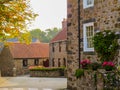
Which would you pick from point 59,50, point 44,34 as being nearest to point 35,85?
point 59,50

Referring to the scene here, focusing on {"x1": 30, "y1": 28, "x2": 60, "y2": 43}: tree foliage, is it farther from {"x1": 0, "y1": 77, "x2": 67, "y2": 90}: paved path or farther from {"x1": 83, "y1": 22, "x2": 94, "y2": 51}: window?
{"x1": 83, "y1": 22, "x2": 94, "y2": 51}: window

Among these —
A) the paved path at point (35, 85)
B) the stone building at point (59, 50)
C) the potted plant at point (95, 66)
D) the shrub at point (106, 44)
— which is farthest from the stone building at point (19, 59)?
the shrub at point (106, 44)

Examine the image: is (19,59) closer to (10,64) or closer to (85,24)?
(10,64)

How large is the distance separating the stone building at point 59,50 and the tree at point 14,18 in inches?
955

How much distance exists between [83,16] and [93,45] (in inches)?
120

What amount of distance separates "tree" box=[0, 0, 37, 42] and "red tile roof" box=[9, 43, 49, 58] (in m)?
29.8

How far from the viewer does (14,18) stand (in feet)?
72.2

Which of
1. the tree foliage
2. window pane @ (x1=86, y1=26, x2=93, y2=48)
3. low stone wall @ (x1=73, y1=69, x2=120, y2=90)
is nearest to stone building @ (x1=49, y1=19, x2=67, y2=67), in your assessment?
window pane @ (x1=86, y1=26, x2=93, y2=48)

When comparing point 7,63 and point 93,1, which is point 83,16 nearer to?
point 93,1

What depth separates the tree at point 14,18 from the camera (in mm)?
21250

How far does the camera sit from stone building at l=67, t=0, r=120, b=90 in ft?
62.7

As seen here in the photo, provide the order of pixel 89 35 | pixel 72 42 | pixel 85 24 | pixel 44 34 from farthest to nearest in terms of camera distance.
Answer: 1. pixel 44 34
2. pixel 72 42
3. pixel 85 24
4. pixel 89 35

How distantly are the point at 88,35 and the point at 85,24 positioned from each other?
33.1 inches

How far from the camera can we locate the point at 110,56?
61.3 feet
